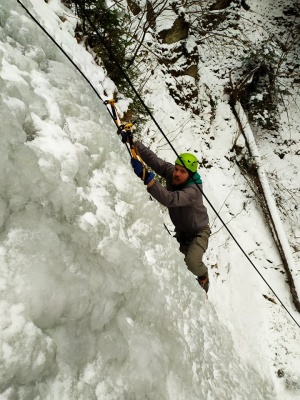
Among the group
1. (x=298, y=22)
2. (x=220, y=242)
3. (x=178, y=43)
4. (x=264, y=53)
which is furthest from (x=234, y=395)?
(x=298, y=22)

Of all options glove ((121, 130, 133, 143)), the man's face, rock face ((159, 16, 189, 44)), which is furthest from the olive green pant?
rock face ((159, 16, 189, 44))

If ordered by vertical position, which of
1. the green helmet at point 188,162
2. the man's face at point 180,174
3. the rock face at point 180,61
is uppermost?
the rock face at point 180,61

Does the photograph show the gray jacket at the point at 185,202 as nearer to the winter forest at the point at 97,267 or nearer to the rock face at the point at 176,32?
the winter forest at the point at 97,267

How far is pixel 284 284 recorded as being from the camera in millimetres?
4977

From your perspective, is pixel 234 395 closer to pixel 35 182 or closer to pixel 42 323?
pixel 42 323

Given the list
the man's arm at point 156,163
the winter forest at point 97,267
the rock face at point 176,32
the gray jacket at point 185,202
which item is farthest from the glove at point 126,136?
the rock face at point 176,32

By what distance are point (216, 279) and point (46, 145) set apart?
11.4 ft

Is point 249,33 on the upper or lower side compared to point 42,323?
upper

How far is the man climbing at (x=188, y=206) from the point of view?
3.26 metres

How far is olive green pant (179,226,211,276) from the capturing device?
3.47 m

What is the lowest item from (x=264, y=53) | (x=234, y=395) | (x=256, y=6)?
(x=234, y=395)

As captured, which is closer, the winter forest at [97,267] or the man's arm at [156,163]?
the winter forest at [97,267]

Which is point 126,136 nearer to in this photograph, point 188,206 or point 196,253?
point 188,206

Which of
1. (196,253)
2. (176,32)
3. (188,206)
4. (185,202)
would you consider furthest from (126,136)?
(176,32)
